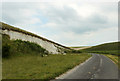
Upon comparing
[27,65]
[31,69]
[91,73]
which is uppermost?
[27,65]

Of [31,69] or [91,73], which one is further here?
[31,69]

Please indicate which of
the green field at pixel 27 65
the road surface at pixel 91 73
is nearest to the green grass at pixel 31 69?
the green field at pixel 27 65

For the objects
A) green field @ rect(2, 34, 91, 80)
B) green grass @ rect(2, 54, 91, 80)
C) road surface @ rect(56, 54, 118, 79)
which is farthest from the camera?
road surface @ rect(56, 54, 118, 79)

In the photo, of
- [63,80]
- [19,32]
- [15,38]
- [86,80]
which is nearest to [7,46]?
[15,38]

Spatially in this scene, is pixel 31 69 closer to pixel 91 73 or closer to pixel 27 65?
pixel 27 65

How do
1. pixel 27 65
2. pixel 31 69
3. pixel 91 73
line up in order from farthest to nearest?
pixel 27 65
pixel 31 69
pixel 91 73

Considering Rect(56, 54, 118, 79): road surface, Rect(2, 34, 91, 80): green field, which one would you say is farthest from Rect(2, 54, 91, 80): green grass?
Rect(56, 54, 118, 79): road surface

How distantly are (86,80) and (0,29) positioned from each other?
877 inches

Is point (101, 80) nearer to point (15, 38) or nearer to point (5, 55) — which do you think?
point (5, 55)

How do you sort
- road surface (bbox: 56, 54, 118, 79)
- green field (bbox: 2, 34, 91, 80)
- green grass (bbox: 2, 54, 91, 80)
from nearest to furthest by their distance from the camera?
green grass (bbox: 2, 54, 91, 80), green field (bbox: 2, 34, 91, 80), road surface (bbox: 56, 54, 118, 79)

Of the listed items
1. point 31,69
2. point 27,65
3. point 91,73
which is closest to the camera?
point 91,73

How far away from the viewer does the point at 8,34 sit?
89.9 ft

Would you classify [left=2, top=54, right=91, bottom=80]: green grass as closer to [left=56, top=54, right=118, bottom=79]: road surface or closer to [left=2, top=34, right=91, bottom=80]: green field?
[left=2, top=34, right=91, bottom=80]: green field

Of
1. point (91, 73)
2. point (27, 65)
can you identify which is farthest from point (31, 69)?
point (91, 73)
